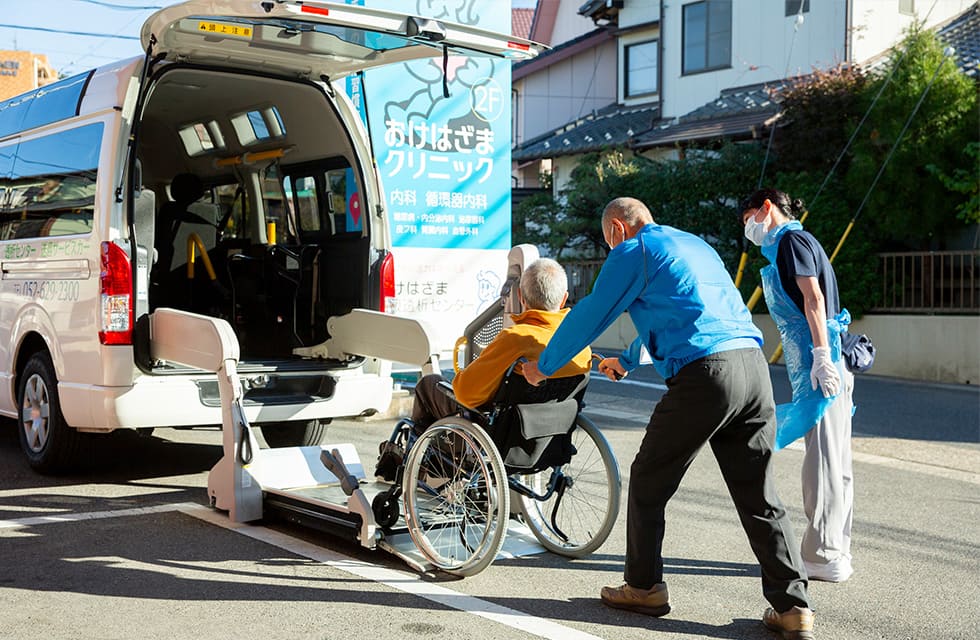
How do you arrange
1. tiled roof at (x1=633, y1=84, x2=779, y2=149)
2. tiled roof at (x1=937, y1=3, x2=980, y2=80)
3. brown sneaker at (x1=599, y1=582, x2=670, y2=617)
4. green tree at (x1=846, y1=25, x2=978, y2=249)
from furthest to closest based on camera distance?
tiled roof at (x1=633, y1=84, x2=779, y2=149)
tiled roof at (x1=937, y1=3, x2=980, y2=80)
green tree at (x1=846, y1=25, x2=978, y2=249)
brown sneaker at (x1=599, y1=582, x2=670, y2=617)

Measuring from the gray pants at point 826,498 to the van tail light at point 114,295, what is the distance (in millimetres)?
3713

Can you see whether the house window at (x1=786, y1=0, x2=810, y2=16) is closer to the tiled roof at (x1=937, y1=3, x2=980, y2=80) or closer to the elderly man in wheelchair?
the tiled roof at (x1=937, y1=3, x2=980, y2=80)

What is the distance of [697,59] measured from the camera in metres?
22.2

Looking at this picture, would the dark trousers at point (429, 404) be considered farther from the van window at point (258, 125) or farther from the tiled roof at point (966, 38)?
the tiled roof at point (966, 38)

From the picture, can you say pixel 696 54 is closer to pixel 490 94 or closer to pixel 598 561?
pixel 490 94

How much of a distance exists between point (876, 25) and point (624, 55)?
715 cm

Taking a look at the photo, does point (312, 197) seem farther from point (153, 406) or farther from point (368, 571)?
point (368, 571)

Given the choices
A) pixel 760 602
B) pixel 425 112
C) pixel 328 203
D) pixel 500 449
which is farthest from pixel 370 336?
pixel 425 112

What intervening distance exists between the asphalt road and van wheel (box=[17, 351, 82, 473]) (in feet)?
0.49

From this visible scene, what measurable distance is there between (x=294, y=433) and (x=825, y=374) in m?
3.91

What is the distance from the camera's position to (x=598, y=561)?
5.14 meters

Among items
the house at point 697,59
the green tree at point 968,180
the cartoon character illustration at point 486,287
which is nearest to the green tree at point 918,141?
the green tree at point 968,180

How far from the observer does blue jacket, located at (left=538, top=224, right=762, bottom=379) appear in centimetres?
408

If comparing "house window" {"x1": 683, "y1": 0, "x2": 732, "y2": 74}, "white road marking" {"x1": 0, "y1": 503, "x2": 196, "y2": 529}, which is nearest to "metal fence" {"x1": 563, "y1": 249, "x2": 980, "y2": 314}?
"house window" {"x1": 683, "y1": 0, "x2": 732, "y2": 74}
